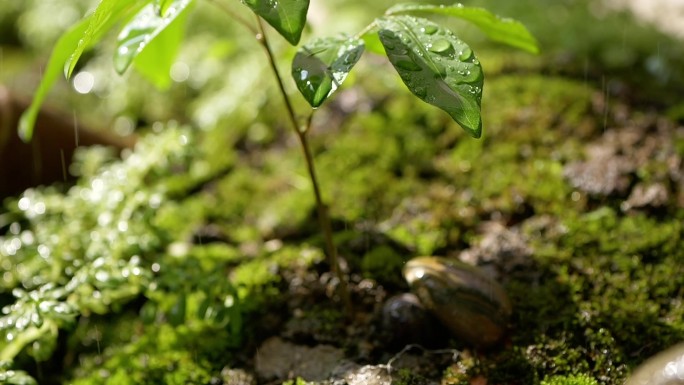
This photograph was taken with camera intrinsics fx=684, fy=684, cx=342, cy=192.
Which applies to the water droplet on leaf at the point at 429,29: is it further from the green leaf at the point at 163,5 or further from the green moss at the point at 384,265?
the green moss at the point at 384,265

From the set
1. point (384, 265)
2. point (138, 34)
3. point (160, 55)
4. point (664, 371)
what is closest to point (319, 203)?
point (384, 265)

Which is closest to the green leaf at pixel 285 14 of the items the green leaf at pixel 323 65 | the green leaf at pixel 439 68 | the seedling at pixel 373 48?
Answer: the seedling at pixel 373 48

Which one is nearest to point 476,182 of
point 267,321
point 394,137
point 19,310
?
point 394,137

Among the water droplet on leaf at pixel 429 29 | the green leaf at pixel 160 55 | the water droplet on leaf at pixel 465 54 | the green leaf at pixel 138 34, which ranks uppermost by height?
the green leaf at pixel 138 34

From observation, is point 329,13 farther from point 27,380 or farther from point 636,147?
point 27,380

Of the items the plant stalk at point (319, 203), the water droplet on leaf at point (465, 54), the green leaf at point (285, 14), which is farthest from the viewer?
the plant stalk at point (319, 203)

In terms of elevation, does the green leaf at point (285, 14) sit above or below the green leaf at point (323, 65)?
above

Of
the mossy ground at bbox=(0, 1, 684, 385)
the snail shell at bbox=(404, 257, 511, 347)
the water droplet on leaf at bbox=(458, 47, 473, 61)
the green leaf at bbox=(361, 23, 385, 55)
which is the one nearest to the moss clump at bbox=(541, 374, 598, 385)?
the mossy ground at bbox=(0, 1, 684, 385)

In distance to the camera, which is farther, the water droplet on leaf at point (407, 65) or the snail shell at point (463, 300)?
the snail shell at point (463, 300)
